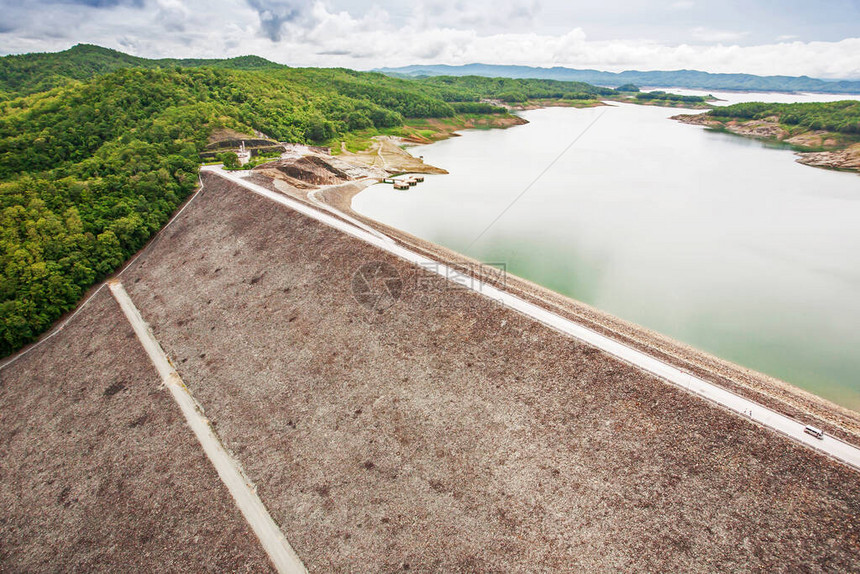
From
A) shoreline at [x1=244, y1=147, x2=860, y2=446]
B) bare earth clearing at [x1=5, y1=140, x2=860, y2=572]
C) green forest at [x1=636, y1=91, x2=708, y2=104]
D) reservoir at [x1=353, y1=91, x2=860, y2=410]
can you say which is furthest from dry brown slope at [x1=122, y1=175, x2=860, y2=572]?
green forest at [x1=636, y1=91, x2=708, y2=104]

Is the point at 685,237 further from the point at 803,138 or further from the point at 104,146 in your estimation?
the point at 803,138

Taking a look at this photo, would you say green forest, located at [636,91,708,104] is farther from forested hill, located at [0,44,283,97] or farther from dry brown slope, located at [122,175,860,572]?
dry brown slope, located at [122,175,860,572]

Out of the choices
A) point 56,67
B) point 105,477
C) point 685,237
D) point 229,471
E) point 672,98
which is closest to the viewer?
point 229,471

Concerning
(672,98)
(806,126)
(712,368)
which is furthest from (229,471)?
(672,98)

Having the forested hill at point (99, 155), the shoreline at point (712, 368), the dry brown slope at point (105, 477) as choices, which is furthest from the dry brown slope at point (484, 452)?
the forested hill at point (99, 155)

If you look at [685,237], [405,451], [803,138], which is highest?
[803,138]

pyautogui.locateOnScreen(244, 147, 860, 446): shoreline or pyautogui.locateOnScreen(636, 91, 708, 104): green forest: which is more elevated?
pyautogui.locateOnScreen(636, 91, 708, 104): green forest
